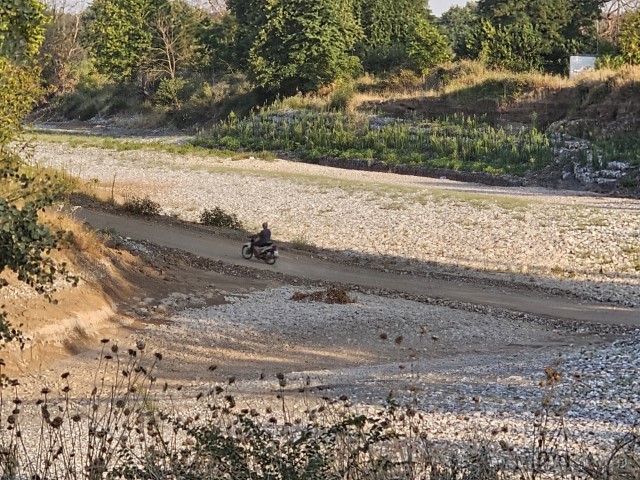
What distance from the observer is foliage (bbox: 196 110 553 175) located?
45.6 m

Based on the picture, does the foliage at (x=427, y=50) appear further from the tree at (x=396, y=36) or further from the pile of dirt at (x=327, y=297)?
the pile of dirt at (x=327, y=297)

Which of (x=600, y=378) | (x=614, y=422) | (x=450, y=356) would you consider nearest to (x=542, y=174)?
(x=450, y=356)

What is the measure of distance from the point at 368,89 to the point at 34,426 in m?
54.9

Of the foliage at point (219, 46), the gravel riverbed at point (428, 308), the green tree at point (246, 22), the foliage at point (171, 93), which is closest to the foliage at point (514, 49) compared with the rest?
the green tree at point (246, 22)

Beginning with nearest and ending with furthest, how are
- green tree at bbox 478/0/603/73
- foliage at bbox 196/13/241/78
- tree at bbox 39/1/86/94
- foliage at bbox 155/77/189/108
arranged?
green tree at bbox 478/0/603/73, foliage at bbox 155/77/189/108, foliage at bbox 196/13/241/78, tree at bbox 39/1/86/94

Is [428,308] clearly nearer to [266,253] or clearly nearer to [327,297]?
[327,297]

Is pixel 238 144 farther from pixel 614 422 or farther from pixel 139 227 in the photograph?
pixel 614 422

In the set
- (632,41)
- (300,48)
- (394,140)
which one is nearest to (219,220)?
(394,140)

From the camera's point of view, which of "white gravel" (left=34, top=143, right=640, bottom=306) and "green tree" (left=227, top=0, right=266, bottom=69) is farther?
"green tree" (left=227, top=0, right=266, bottom=69)

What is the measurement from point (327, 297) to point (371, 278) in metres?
4.12

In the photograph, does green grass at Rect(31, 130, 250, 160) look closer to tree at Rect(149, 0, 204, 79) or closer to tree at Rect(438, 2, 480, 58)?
tree at Rect(438, 2, 480, 58)

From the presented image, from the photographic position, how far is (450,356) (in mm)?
16688

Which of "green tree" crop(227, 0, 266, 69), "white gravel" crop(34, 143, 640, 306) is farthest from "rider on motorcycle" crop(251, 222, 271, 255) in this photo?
"green tree" crop(227, 0, 266, 69)

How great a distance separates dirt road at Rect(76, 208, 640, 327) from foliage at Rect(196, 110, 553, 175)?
20.1 m
